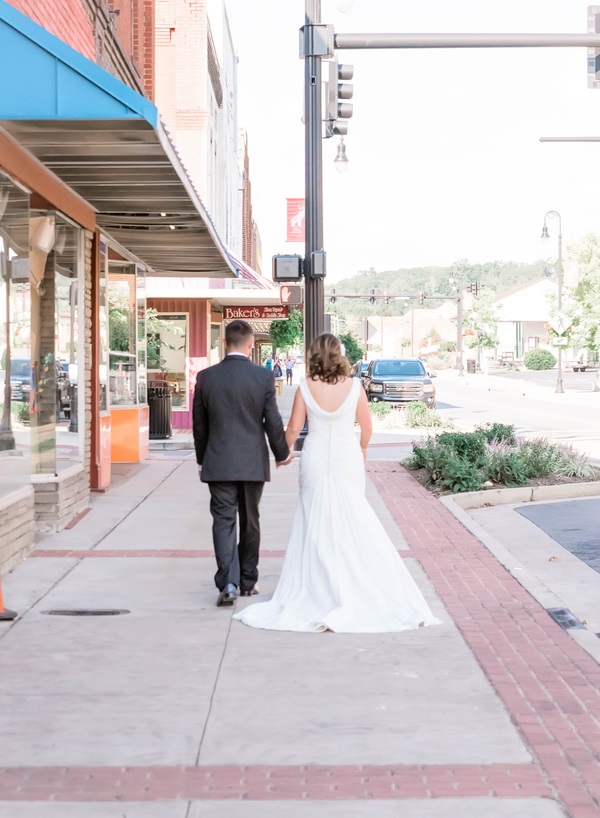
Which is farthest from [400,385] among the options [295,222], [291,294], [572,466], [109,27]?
[109,27]

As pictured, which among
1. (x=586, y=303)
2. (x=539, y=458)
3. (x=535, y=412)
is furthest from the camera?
(x=586, y=303)

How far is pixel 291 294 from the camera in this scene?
60.1 feet

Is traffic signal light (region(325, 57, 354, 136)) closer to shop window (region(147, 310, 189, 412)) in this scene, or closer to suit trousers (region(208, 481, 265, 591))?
suit trousers (region(208, 481, 265, 591))

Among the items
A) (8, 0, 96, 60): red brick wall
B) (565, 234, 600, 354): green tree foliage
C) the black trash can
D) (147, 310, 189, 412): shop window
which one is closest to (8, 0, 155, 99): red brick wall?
(8, 0, 96, 60): red brick wall

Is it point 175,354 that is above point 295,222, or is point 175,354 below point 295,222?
below

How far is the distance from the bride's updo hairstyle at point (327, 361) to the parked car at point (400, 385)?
86.0 feet

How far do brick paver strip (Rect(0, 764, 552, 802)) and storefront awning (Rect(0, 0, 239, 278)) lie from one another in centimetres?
457

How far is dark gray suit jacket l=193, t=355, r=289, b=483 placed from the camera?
290 inches

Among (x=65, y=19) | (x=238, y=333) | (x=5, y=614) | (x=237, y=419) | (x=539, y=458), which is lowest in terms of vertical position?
(x=5, y=614)

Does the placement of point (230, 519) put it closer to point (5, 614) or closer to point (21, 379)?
point (5, 614)

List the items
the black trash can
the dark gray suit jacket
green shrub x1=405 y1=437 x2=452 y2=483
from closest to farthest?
1. the dark gray suit jacket
2. green shrub x1=405 y1=437 x2=452 y2=483
3. the black trash can

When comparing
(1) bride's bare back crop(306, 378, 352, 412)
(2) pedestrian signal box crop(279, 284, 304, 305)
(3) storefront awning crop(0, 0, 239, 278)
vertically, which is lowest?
(1) bride's bare back crop(306, 378, 352, 412)

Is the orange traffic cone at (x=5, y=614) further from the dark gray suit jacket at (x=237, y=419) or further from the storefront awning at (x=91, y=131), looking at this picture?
the storefront awning at (x=91, y=131)

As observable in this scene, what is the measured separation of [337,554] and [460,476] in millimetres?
7192
